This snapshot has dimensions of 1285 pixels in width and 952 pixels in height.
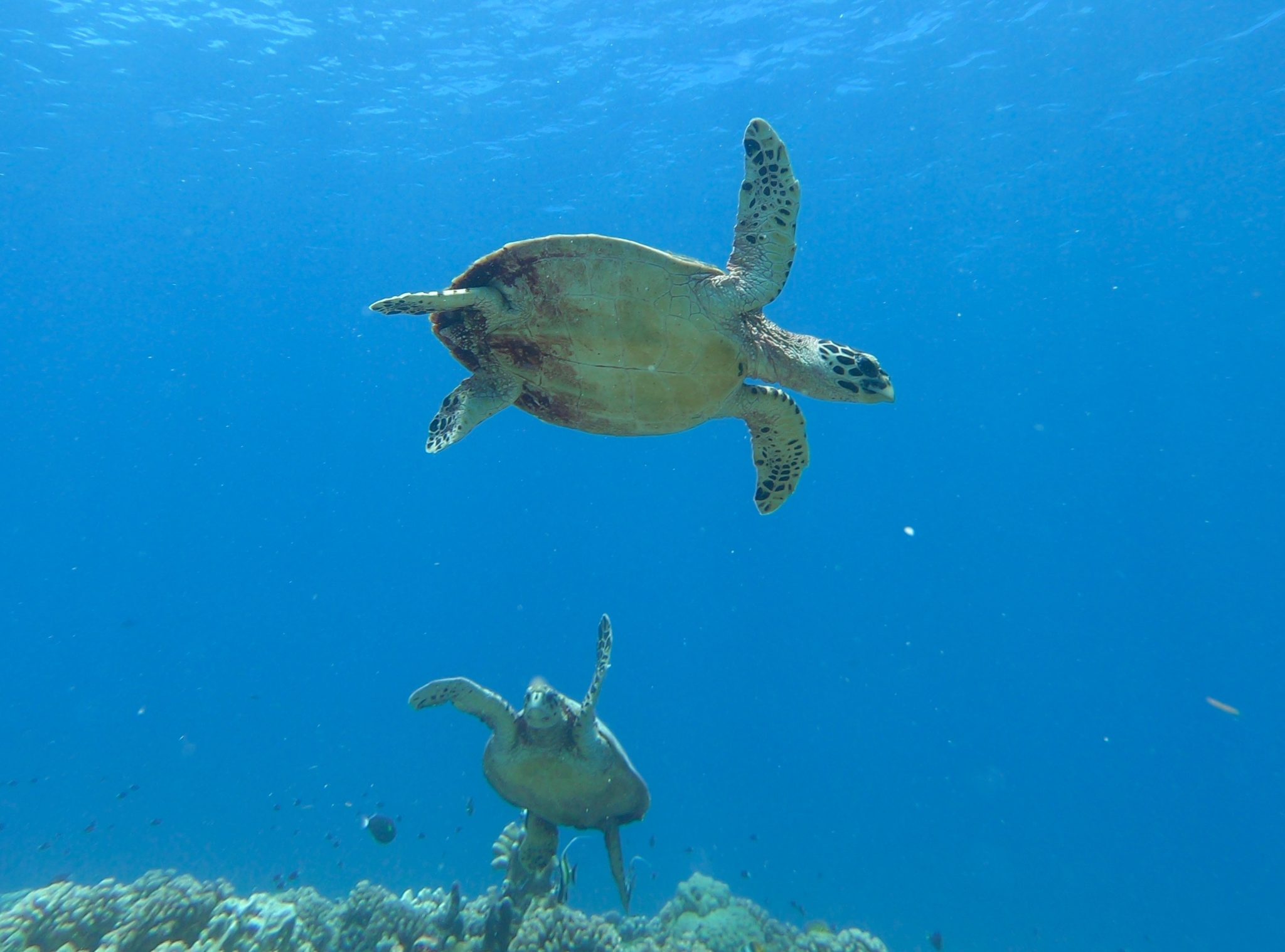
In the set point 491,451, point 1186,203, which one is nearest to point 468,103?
point 1186,203

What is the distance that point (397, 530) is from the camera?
230 ft

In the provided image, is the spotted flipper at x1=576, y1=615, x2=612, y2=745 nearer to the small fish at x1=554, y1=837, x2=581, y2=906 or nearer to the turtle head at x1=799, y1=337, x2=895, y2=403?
the small fish at x1=554, y1=837, x2=581, y2=906

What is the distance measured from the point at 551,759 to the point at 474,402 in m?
3.89

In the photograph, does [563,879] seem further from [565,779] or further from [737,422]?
[737,422]

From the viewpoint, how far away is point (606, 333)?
4898 mm

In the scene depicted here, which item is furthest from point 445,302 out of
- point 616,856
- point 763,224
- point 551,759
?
point 616,856

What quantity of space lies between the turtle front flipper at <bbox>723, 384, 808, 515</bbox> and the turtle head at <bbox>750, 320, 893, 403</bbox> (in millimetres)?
216

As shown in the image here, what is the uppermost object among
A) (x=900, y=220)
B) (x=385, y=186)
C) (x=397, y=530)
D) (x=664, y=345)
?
(x=385, y=186)

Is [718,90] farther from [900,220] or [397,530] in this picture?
[397,530]

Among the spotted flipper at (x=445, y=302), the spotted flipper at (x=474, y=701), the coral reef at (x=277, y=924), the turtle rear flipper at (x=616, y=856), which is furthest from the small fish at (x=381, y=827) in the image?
the spotted flipper at (x=445, y=302)

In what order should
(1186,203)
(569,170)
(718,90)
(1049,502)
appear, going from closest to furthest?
(718,90) → (569,170) → (1186,203) → (1049,502)

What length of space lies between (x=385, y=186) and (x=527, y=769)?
28.7 meters

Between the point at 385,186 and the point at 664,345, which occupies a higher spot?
the point at 385,186

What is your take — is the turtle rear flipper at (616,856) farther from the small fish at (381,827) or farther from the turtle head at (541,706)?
the small fish at (381,827)
